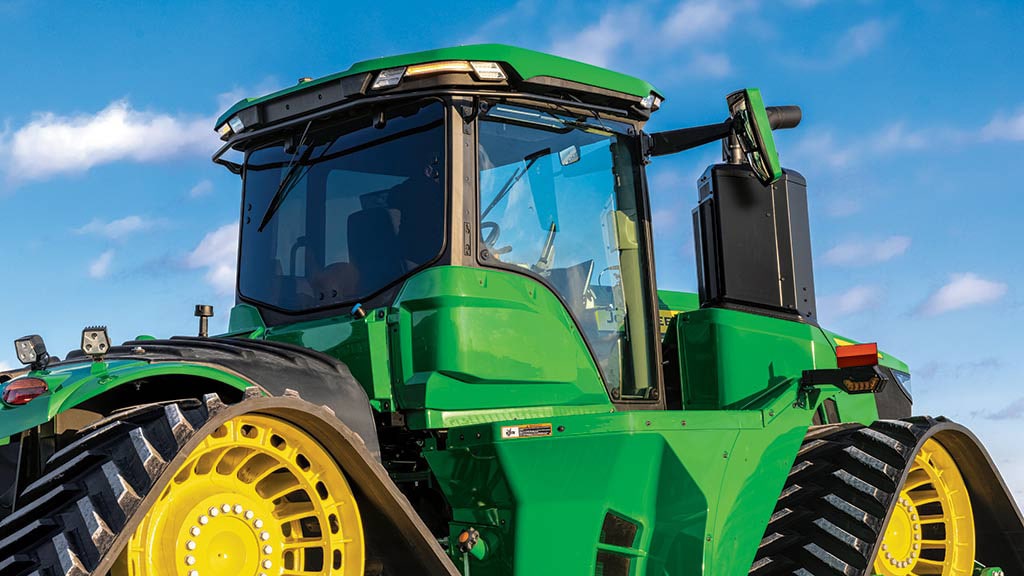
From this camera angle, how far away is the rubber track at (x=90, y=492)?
11.1 feet

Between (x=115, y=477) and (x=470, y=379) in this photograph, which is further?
(x=470, y=379)

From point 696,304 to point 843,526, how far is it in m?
1.80

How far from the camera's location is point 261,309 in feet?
18.8

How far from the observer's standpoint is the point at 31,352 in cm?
430

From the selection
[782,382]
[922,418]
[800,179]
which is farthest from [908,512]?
[800,179]

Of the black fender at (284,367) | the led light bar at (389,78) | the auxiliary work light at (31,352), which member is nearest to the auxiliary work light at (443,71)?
the led light bar at (389,78)

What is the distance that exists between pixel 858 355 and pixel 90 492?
431cm

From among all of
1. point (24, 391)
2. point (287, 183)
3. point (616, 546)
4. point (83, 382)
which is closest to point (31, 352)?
point (24, 391)

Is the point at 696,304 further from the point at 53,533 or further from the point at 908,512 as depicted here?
the point at 53,533

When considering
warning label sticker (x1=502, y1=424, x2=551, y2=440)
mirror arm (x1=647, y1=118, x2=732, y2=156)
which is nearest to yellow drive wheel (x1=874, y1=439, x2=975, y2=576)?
mirror arm (x1=647, y1=118, x2=732, y2=156)

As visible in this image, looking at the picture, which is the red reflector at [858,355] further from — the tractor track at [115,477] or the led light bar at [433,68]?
the tractor track at [115,477]

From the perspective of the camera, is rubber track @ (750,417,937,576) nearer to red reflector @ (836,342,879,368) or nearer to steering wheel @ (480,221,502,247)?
red reflector @ (836,342,879,368)

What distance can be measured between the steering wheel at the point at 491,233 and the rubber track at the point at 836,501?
2.54m

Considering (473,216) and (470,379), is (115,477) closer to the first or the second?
(470,379)
